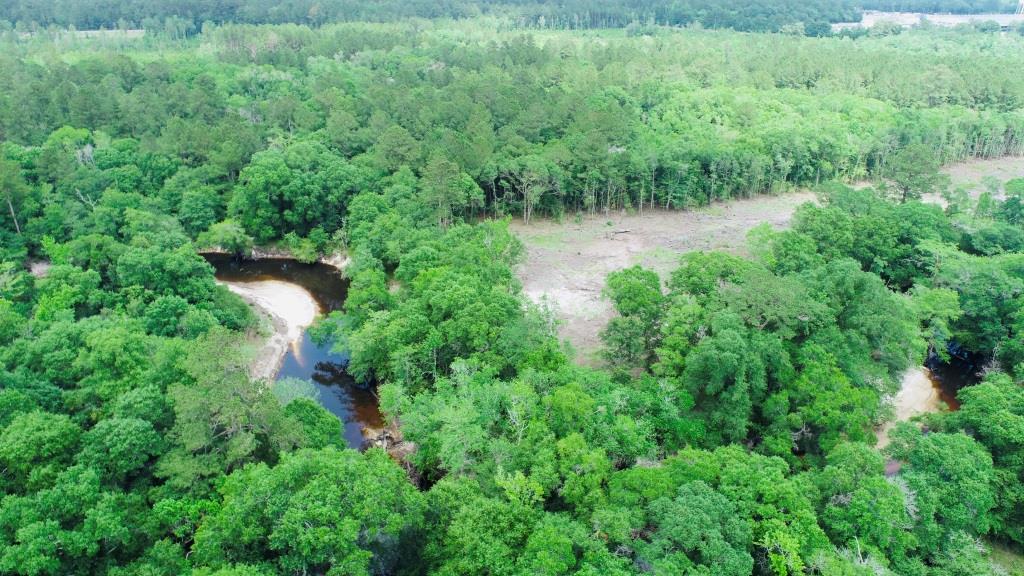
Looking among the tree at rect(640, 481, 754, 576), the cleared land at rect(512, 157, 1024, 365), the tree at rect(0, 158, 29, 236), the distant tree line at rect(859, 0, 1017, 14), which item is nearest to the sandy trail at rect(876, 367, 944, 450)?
the cleared land at rect(512, 157, 1024, 365)

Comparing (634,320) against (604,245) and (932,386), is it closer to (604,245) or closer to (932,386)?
(932,386)

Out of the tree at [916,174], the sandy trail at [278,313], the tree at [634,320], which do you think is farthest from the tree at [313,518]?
the tree at [916,174]

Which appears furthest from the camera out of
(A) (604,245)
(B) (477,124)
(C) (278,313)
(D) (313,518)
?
(B) (477,124)

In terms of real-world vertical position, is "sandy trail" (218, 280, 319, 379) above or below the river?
above

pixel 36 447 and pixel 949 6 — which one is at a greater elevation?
pixel 949 6

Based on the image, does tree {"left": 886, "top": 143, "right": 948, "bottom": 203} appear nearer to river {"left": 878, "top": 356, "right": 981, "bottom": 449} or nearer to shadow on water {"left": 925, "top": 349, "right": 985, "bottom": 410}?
shadow on water {"left": 925, "top": 349, "right": 985, "bottom": 410}

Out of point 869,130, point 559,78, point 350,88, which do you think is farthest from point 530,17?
point 869,130

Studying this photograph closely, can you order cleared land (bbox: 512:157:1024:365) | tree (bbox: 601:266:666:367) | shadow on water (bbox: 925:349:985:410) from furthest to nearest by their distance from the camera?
1. cleared land (bbox: 512:157:1024:365)
2. shadow on water (bbox: 925:349:985:410)
3. tree (bbox: 601:266:666:367)

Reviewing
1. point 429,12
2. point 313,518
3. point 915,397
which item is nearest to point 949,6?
point 429,12
